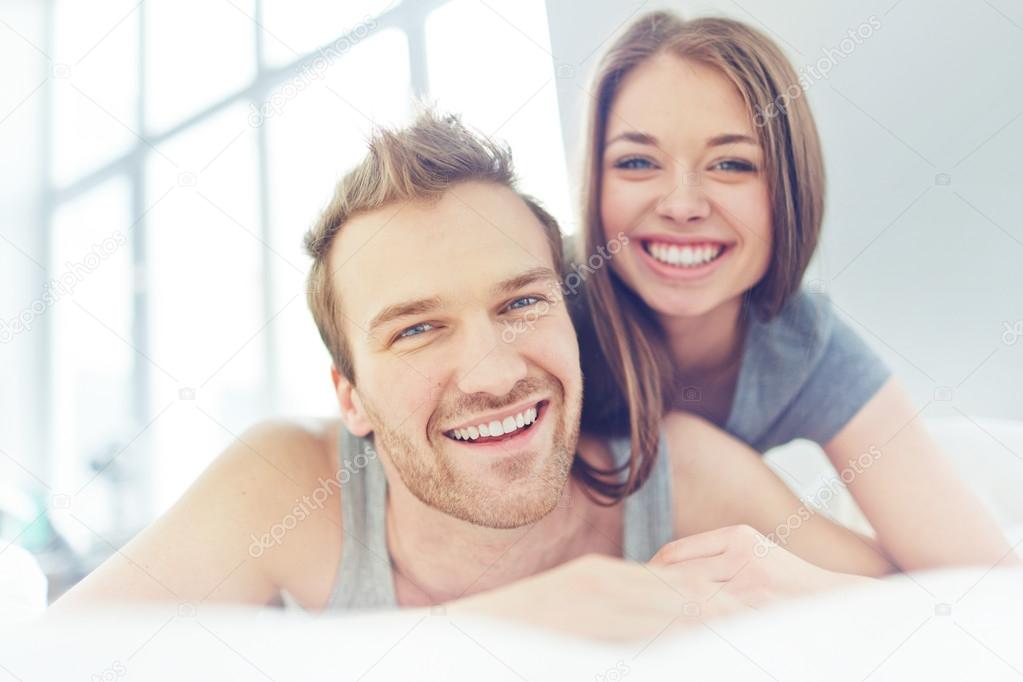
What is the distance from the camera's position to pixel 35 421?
3.59 feet

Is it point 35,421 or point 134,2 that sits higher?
point 134,2

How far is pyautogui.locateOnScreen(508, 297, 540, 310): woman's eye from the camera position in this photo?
94 centimetres

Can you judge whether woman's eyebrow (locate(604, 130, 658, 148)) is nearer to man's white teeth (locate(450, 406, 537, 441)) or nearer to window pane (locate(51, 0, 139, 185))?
man's white teeth (locate(450, 406, 537, 441))

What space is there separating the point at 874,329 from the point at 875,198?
0.52 ft

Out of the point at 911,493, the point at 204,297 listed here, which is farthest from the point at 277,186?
the point at 911,493

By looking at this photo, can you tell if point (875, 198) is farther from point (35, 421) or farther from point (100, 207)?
point (35, 421)

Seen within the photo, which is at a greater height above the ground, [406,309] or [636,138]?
[636,138]

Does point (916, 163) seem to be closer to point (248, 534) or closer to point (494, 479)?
point (494, 479)

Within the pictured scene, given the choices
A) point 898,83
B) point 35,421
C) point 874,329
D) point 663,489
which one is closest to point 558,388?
point 663,489

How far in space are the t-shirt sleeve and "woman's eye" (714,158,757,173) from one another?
0.22m

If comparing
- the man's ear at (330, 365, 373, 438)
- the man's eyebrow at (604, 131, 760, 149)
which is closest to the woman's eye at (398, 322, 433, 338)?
the man's ear at (330, 365, 373, 438)

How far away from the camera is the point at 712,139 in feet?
3.18

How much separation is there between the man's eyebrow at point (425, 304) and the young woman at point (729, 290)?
0.08 m

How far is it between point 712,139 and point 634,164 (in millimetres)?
92
